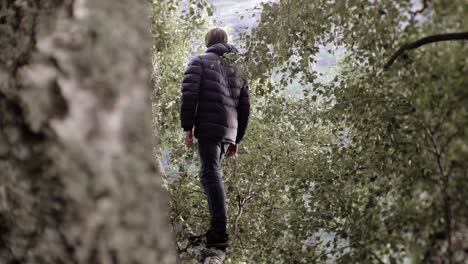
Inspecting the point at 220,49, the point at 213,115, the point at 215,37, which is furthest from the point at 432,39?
the point at 215,37

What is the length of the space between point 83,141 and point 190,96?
14.6 ft

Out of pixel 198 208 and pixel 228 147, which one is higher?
pixel 228 147

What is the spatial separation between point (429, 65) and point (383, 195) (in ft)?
4.29

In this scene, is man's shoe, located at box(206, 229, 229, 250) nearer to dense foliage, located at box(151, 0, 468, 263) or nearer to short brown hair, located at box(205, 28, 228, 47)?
dense foliage, located at box(151, 0, 468, 263)

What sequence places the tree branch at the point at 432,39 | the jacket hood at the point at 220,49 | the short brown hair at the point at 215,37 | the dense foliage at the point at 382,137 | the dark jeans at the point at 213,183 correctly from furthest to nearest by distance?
1. the short brown hair at the point at 215,37
2. the jacket hood at the point at 220,49
3. the dark jeans at the point at 213,183
4. the tree branch at the point at 432,39
5. the dense foliage at the point at 382,137

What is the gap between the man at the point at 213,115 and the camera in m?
5.82

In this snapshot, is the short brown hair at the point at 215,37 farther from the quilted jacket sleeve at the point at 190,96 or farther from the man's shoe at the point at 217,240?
the man's shoe at the point at 217,240

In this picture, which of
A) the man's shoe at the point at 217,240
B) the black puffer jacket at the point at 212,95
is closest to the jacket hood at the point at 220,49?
the black puffer jacket at the point at 212,95

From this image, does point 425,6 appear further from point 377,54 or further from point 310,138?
point 310,138

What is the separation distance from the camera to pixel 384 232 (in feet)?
13.1

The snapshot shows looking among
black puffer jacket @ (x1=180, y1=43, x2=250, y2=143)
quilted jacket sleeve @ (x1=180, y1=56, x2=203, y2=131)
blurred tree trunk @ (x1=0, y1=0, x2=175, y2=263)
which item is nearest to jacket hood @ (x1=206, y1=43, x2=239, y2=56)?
black puffer jacket @ (x1=180, y1=43, x2=250, y2=143)

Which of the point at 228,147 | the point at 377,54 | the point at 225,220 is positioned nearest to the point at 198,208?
the point at 228,147

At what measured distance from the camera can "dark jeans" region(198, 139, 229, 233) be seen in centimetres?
577

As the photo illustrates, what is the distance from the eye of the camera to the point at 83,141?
151 cm
